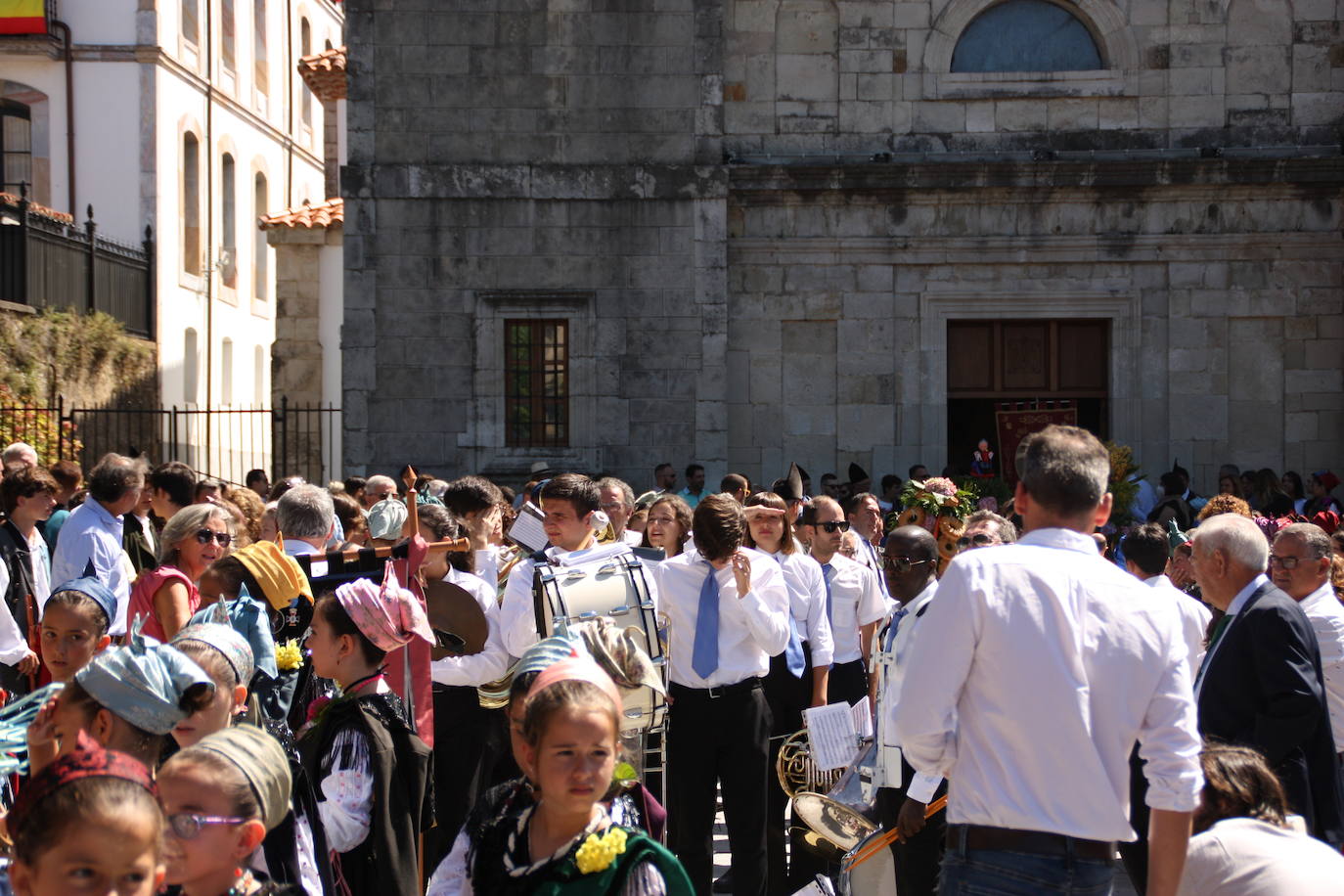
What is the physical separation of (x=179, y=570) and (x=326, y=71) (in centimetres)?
2204

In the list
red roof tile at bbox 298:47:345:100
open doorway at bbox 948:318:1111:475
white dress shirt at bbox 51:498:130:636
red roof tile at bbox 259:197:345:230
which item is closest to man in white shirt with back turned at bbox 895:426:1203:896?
white dress shirt at bbox 51:498:130:636

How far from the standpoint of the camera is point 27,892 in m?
2.69

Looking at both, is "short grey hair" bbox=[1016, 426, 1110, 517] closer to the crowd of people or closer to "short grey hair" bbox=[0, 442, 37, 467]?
the crowd of people

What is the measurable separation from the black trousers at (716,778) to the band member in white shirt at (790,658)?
0.86 meters

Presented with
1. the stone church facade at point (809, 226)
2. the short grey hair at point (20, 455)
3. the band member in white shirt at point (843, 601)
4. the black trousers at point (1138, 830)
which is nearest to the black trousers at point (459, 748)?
the band member in white shirt at point (843, 601)

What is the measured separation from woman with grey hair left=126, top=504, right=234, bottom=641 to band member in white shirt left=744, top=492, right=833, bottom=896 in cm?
269

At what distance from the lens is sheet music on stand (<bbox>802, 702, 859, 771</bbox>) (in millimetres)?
6297

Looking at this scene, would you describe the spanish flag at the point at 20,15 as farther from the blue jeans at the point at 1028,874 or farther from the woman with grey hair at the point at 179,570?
the blue jeans at the point at 1028,874

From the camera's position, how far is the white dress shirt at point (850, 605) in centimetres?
823

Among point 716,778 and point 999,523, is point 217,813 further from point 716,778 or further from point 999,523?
point 999,523

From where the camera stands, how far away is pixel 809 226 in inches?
655

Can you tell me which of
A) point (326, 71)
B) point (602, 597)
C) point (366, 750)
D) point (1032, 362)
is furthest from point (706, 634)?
point (326, 71)

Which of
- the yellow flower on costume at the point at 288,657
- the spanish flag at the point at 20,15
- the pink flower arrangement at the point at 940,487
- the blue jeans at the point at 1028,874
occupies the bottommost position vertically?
the blue jeans at the point at 1028,874

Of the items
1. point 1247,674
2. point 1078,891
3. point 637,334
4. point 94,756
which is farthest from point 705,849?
point 637,334
